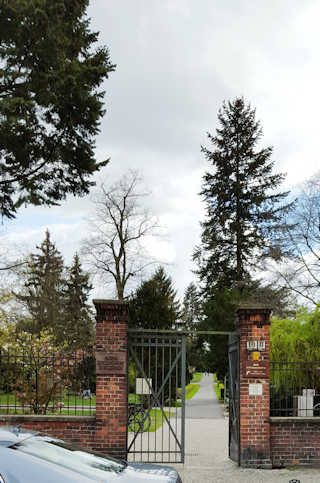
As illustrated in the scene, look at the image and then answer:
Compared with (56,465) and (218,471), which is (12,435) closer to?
(56,465)

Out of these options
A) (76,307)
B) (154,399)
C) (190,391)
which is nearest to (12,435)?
(154,399)

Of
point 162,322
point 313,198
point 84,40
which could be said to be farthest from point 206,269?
point 84,40

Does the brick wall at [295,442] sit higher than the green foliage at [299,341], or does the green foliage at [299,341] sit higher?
the green foliage at [299,341]

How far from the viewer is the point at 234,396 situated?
11656mm

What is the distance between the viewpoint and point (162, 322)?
3058 centimetres

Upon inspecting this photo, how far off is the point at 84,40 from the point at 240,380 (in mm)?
12725

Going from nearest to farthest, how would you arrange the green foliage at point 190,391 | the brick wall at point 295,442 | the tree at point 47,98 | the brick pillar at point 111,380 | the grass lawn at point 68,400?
the brick pillar at point 111,380 → the brick wall at point 295,442 → the grass lawn at point 68,400 → the tree at point 47,98 → the green foliage at point 190,391

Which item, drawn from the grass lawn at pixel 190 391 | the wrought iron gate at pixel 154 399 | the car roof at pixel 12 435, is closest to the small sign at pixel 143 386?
the wrought iron gate at pixel 154 399

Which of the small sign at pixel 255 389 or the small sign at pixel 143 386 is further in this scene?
the small sign at pixel 143 386

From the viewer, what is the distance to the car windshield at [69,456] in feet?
12.2

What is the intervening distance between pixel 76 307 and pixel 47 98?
120 ft

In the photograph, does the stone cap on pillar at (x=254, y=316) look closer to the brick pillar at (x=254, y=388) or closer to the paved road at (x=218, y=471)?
the brick pillar at (x=254, y=388)

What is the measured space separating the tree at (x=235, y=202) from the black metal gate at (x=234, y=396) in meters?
26.8

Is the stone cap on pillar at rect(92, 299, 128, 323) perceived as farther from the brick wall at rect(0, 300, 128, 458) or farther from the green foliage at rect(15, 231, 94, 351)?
the green foliage at rect(15, 231, 94, 351)
